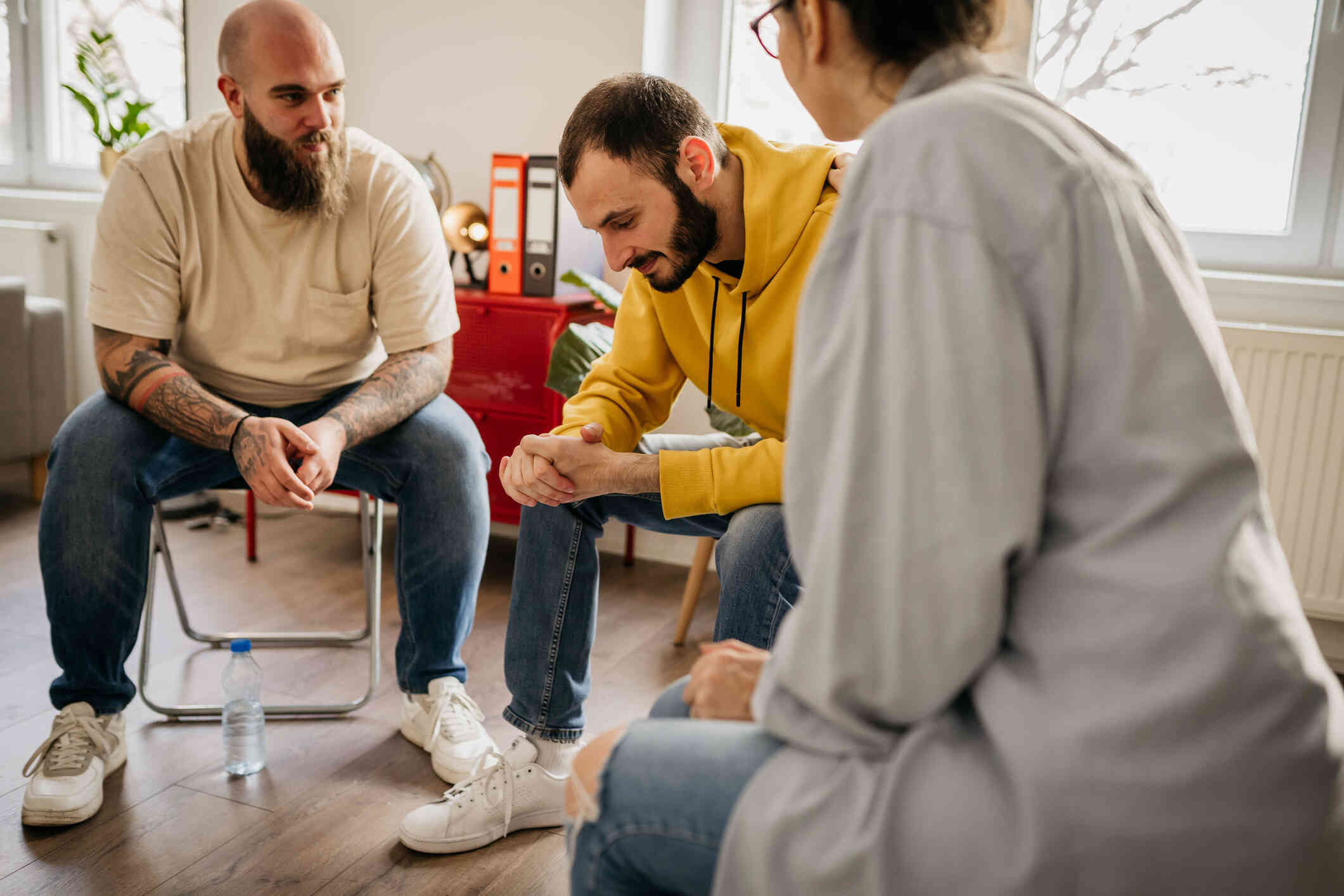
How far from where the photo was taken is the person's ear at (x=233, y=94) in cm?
195

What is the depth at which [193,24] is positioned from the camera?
320 cm

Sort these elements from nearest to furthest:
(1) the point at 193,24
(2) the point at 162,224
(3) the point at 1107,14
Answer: (2) the point at 162,224 → (3) the point at 1107,14 → (1) the point at 193,24

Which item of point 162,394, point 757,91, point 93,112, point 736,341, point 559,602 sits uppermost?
point 757,91

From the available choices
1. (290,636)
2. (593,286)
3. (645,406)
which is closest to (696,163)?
(645,406)

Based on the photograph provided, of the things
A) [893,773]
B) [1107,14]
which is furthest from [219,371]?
[1107,14]

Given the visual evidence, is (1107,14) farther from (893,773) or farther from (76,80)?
(76,80)

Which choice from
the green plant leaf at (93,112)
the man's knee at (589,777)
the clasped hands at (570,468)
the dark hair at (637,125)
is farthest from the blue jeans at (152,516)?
the green plant leaf at (93,112)

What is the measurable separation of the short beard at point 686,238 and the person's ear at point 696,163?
10 mm

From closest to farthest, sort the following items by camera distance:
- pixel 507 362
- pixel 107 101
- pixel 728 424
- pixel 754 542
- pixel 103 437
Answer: pixel 754 542
pixel 103 437
pixel 728 424
pixel 507 362
pixel 107 101

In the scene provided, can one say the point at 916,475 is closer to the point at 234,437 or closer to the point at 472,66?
the point at 234,437

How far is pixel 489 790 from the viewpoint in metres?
1.60

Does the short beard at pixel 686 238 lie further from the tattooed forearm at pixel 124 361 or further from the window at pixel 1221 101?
the window at pixel 1221 101

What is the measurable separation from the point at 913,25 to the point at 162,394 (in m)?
1.45

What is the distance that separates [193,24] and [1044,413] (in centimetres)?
326
